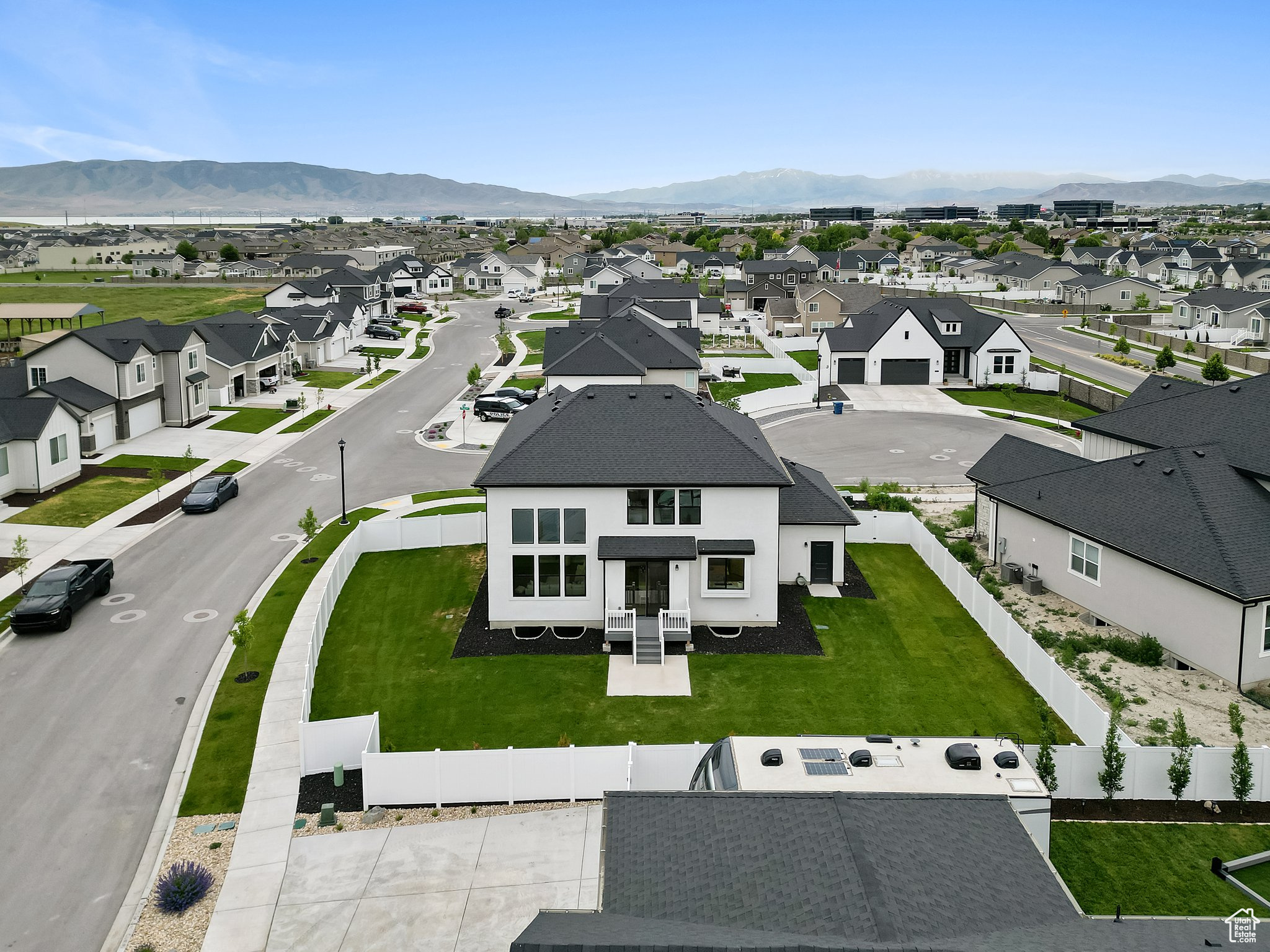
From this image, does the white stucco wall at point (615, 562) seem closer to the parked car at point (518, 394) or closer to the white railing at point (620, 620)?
the white railing at point (620, 620)

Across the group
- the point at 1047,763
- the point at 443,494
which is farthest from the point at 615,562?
the point at 443,494

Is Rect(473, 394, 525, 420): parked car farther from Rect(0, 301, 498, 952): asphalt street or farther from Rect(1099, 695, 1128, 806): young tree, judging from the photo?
Rect(1099, 695, 1128, 806): young tree

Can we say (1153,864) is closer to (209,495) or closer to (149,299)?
(209,495)

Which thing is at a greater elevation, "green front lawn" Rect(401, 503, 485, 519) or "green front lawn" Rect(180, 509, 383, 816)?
"green front lawn" Rect(401, 503, 485, 519)

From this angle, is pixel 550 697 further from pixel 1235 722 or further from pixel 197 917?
pixel 1235 722

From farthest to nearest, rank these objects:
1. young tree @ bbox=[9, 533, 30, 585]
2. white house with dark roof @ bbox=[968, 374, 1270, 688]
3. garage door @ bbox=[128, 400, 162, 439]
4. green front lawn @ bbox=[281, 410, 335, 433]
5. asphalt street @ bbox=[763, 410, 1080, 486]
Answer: green front lawn @ bbox=[281, 410, 335, 433]
garage door @ bbox=[128, 400, 162, 439]
asphalt street @ bbox=[763, 410, 1080, 486]
young tree @ bbox=[9, 533, 30, 585]
white house with dark roof @ bbox=[968, 374, 1270, 688]

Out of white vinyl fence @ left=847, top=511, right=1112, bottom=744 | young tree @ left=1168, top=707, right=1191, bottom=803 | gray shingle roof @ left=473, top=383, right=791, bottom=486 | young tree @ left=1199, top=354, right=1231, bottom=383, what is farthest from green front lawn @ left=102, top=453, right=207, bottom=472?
young tree @ left=1199, top=354, right=1231, bottom=383
